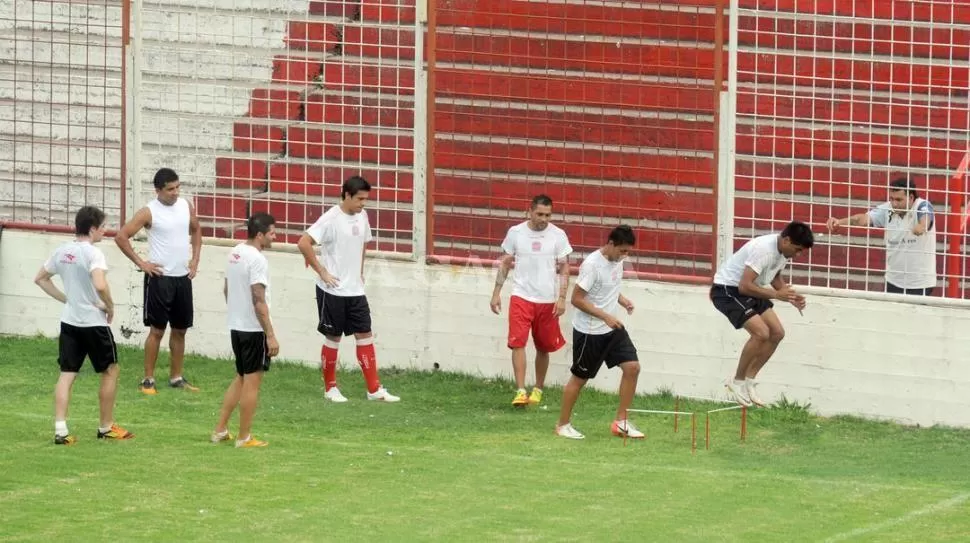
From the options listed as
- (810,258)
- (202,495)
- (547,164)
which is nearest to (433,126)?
(547,164)

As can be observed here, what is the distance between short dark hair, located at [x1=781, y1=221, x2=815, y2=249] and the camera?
48.1 feet

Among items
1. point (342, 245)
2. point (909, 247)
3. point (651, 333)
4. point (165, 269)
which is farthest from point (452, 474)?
point (909, 247)

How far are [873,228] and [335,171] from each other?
193 inches

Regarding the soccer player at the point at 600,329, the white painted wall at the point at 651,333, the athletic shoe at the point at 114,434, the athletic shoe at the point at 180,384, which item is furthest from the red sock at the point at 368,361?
the athletic shoe at the point at 114,434

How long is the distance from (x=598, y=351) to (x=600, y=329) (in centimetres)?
16

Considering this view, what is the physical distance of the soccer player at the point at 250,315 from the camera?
1359 cm

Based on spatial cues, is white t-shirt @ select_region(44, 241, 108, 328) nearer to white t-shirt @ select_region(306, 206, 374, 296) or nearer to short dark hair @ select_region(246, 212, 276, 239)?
short dark hair @ select_region(246, 212, 276, 239)

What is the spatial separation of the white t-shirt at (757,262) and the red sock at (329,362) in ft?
10.4

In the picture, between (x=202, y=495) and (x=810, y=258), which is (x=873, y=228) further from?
(x=202, y=495)

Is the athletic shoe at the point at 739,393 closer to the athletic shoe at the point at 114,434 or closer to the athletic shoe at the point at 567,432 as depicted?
the athletic shoe at the point at 567,432

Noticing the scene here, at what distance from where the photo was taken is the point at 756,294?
49.2ft

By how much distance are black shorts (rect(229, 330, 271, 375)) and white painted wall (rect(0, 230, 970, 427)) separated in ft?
9.01

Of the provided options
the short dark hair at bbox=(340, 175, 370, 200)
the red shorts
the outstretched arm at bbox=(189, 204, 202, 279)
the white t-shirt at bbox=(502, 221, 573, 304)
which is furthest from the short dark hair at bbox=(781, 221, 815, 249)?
the outstretched arm at bbox=(189, 204, 202, 279)

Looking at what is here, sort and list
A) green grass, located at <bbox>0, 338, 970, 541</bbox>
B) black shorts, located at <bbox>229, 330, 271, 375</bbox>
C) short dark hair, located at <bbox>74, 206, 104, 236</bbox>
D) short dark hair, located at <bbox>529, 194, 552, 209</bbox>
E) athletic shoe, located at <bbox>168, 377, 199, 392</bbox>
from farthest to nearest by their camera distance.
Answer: athletic shoe, located at <bbox>168, 377, 199, 392</bbox> → short dark hair, located at <bbox>529, 194, 552, 209</bbox> → black shorts, located at <bbox>229, 330, 271, 375</bbox> → short dark hair, located at <bbox>74, 206, 104, 236</bbox> → green grass, located at <bbox>0, 338, 970, 541</bbox>
